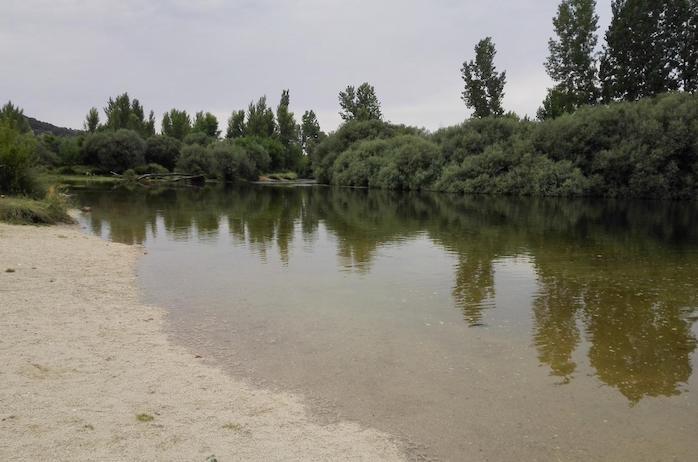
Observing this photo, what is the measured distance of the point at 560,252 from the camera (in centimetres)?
1920

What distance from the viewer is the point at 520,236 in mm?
23547

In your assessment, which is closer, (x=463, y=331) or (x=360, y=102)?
(x=463, y=331)

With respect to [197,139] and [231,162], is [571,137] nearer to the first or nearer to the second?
[231,162]

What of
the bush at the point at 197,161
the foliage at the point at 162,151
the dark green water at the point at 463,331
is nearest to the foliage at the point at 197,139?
the foliage at the point at 162,151

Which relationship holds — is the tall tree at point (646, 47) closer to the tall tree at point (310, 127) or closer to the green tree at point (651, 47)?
the green tree at point (651, 47)

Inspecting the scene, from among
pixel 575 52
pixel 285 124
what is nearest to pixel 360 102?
pixel 285 124

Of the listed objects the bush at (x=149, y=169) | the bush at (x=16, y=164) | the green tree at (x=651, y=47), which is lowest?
the bush at (x=16, y=164)

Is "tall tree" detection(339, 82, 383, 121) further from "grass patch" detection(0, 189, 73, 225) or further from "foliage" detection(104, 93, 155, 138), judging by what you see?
"grass patch" detection(0, 189, 73, 225)

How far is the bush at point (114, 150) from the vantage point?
84.9 m

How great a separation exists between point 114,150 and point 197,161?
12828 millimetres

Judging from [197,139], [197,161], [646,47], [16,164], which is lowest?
[16,164]

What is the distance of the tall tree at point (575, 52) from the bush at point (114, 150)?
63403 mm

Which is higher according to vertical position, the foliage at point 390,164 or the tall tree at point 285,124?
the tall tree at point 285,124

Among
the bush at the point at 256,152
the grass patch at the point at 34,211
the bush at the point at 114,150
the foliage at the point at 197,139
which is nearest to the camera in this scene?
the grass patch at the point at 34,211
